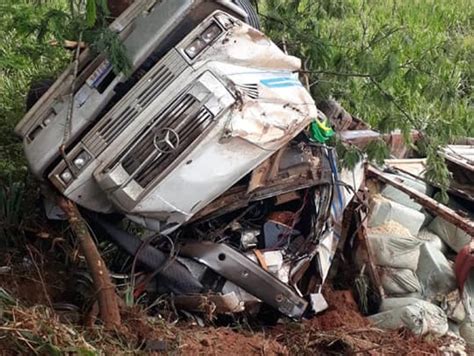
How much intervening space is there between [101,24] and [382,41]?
79.2 inches

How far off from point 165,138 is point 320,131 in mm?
1086

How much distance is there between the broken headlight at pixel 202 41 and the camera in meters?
3.80

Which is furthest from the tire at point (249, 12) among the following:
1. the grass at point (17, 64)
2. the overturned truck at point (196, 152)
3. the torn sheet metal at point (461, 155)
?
the torn sheet metal at point (461, 155)

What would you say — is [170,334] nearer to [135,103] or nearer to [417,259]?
[135,103]

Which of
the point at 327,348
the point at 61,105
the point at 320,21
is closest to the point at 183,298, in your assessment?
the point at 327,348

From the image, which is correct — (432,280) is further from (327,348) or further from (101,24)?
(101,24)

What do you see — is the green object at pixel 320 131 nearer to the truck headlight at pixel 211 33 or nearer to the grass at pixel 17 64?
the truck headlight at pixel 211 33

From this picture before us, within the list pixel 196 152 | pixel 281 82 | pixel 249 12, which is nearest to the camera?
pixel 196 152

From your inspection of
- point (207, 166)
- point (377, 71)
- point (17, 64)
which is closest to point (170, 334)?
point (207, 166)

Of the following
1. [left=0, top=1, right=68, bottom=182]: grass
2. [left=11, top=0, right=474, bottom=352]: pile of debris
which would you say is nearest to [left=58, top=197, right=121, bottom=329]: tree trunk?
[left=11, top=0, right=474, bottom=352]: pile of debris

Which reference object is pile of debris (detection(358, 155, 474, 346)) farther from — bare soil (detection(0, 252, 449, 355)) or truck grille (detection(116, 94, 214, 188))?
truck grille (detection(116, 94, 214, 188))

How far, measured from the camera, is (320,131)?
4.42m

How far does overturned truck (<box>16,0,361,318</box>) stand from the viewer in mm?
3660

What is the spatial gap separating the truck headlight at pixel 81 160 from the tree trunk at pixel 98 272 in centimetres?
18
